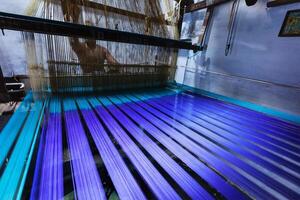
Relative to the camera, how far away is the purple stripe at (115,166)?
2.02ft

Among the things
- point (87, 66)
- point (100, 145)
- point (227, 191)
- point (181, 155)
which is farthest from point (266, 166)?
point (87, 66)

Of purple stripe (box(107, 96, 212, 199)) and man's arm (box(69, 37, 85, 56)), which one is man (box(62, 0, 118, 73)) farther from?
purple stripe (box(107, 96, 212, 199))

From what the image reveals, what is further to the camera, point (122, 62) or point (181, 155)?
point (122, 62)

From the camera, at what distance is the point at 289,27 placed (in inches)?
63.9

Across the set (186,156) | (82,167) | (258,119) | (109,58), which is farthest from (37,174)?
(258,119)

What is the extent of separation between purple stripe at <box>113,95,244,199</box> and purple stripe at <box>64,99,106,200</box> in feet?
1.39

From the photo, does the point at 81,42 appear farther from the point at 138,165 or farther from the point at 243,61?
the point at 243,61

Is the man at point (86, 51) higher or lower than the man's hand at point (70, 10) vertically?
lower

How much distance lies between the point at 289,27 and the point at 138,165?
2046 millimetres

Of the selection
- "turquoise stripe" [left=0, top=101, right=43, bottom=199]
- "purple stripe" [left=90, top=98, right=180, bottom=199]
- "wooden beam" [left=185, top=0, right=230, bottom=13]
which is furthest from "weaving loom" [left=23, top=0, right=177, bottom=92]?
"purple stripe" [left=90, top=98, right=180, bottom=199]

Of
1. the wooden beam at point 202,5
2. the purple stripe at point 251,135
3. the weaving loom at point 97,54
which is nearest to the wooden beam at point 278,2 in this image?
the wooden beam at point 202,5

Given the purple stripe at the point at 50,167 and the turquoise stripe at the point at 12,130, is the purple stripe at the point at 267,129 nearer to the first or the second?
the purple stripe at the point at 50,167

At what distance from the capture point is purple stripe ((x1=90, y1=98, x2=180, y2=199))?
63 cm

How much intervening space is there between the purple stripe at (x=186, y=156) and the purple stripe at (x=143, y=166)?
0.58ft
